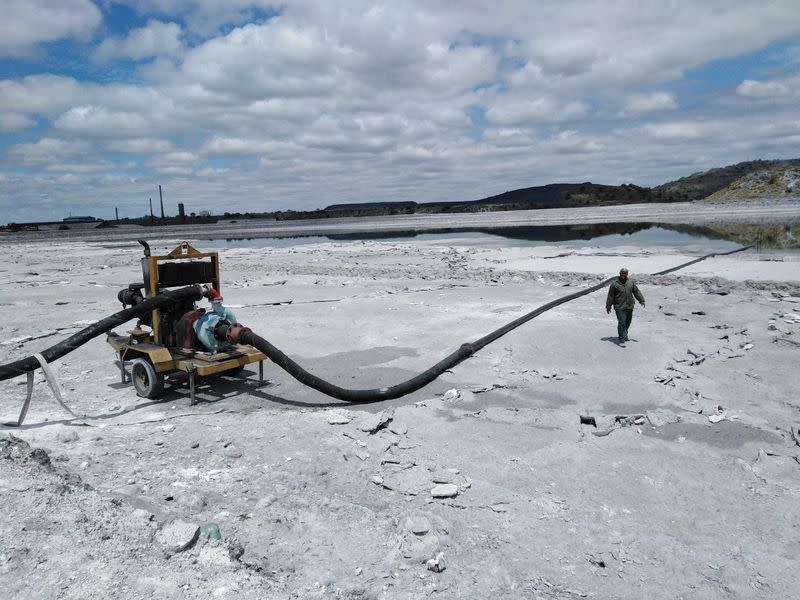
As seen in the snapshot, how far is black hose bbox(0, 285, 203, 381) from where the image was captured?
6.92 meters

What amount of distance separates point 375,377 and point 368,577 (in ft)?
15.0

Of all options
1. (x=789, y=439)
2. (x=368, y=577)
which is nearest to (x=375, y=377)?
(x=368, y=577)

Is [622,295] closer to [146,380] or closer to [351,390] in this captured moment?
[351,390]

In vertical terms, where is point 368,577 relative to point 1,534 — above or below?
below

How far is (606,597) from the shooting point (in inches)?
143

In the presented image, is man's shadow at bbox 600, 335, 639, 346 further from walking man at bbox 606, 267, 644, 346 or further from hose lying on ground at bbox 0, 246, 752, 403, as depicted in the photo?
hose lying on ground at bbox 0, 246, 752, 403

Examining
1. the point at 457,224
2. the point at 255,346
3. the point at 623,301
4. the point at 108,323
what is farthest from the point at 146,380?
the point at 457,224

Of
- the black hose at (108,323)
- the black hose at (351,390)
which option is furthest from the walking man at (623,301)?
the black hose at (108,323)

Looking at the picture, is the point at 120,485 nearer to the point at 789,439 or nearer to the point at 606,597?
the point at 606,597

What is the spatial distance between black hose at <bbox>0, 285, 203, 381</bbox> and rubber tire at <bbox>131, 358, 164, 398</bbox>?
62 cm

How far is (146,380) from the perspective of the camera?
7.56m

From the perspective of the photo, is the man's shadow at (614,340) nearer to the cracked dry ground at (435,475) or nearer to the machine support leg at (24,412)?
the cracked dry ground at (435,475)

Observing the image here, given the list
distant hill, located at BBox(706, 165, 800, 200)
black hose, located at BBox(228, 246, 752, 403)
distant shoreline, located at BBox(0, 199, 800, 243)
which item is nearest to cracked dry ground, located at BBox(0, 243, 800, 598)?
black hose, located at BBox(228, 246, 752, 403)

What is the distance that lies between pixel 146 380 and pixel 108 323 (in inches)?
36.0
